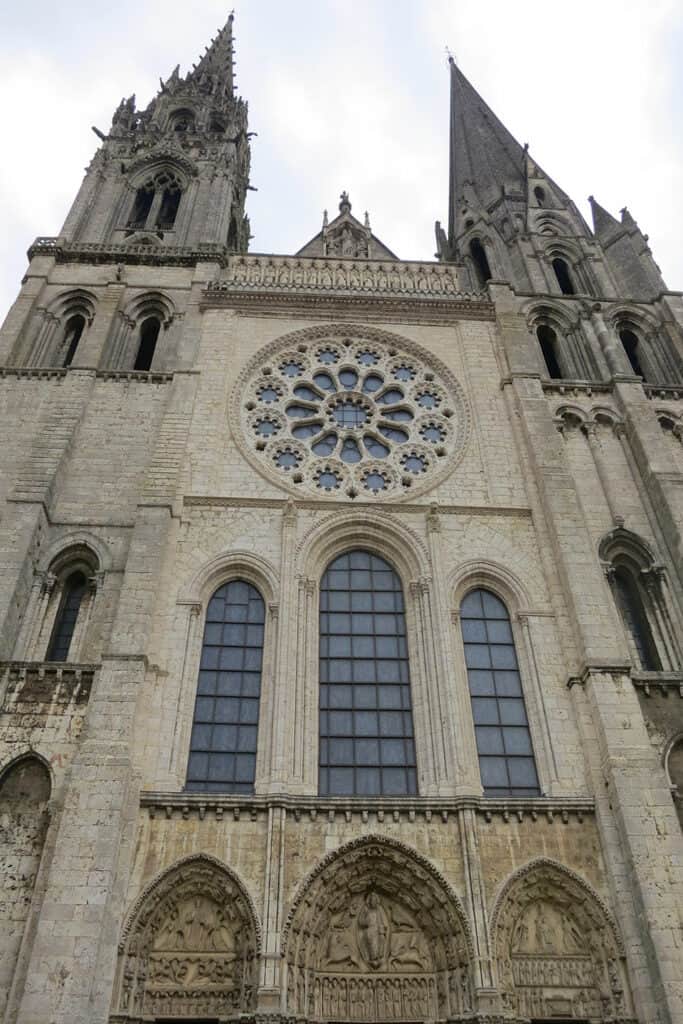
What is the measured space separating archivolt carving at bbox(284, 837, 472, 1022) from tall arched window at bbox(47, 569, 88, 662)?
4.95 m

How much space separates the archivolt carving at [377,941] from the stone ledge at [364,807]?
1.28ft

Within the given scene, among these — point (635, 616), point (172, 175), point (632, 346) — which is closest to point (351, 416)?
point (635, 616)

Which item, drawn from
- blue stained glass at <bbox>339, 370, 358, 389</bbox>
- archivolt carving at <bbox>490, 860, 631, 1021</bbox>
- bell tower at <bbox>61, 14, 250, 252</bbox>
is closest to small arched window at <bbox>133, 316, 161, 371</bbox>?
bell tower at <bbox>61, 14, 250, 252</bbox>

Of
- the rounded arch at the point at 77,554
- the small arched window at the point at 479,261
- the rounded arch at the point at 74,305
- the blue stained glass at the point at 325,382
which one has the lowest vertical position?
the rounded arch at the point at 77,554

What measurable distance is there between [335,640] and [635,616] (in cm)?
479

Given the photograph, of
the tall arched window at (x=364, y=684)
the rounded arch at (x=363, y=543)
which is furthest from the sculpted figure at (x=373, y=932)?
the rounded arch at (x=363, y=543)

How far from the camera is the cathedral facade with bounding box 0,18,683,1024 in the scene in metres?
8.63

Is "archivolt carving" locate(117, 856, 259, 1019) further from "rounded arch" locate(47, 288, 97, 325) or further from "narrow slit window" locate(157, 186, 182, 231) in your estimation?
"narrow slit window" locate(157, 186, 182, 231)

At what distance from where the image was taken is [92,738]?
366 inches

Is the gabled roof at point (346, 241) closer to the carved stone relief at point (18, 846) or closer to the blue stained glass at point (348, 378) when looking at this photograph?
the blue stained glass at point (348, 378)

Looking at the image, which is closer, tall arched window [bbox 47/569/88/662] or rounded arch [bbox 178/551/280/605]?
tall arched window [bbox 47/569/88/662]

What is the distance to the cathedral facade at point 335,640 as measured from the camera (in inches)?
340

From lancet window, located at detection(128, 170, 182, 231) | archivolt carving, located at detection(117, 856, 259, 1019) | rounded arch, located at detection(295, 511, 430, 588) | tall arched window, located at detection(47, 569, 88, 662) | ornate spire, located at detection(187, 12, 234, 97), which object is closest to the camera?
archivolt carving, located at detection(117, 856, 259, 1019)

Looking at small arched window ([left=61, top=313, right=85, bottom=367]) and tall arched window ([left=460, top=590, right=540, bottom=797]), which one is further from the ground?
small arched window ([left=61, top=313, right=85, bottom=367])
